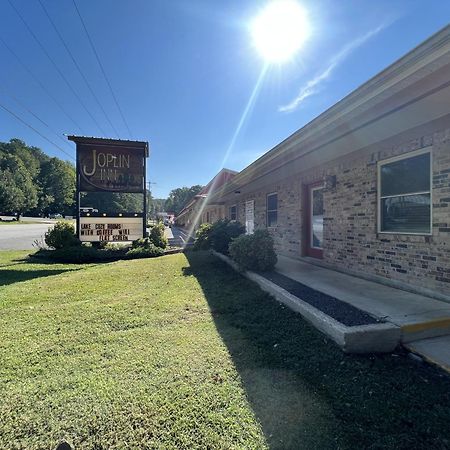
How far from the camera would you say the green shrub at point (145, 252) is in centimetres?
1135

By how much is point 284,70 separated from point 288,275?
18.2 feet

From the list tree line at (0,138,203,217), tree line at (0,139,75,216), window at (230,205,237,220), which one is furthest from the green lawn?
tree line at (0,139,75,216)

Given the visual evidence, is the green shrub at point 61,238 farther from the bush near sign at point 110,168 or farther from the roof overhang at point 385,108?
the roof overhang at point 385,108

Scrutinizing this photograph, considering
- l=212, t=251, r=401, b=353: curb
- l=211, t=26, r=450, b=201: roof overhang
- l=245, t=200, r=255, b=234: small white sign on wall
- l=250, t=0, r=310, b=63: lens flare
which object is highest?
l=250, t=0, r=310, b=63: lens flare

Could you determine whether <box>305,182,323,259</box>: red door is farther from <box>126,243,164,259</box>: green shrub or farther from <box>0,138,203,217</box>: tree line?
<box>0,138,203,217</box>: tree line

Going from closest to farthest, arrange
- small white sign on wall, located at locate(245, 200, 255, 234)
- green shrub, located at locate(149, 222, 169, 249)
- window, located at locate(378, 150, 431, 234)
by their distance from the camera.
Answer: window, located at locate(378, 150, 431, 234), green shrub, located at locate(149, 222, 169, 249), small white sign on wall, located at locate(245, 200, 255, 234)

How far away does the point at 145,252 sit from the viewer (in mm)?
11461

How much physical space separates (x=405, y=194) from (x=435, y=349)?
287cm

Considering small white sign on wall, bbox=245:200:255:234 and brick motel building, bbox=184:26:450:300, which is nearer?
brick motel building, bbox=184:26:450:300

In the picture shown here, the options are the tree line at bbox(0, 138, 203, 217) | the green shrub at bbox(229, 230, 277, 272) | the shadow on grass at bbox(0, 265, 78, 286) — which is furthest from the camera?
the tree line at bbox(0, 138, 203, 217)

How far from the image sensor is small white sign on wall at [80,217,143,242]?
35.0 ft

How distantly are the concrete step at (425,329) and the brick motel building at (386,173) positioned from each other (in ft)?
3.69

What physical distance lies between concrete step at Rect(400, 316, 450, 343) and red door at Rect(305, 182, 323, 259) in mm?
4376

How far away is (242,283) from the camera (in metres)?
6.01
